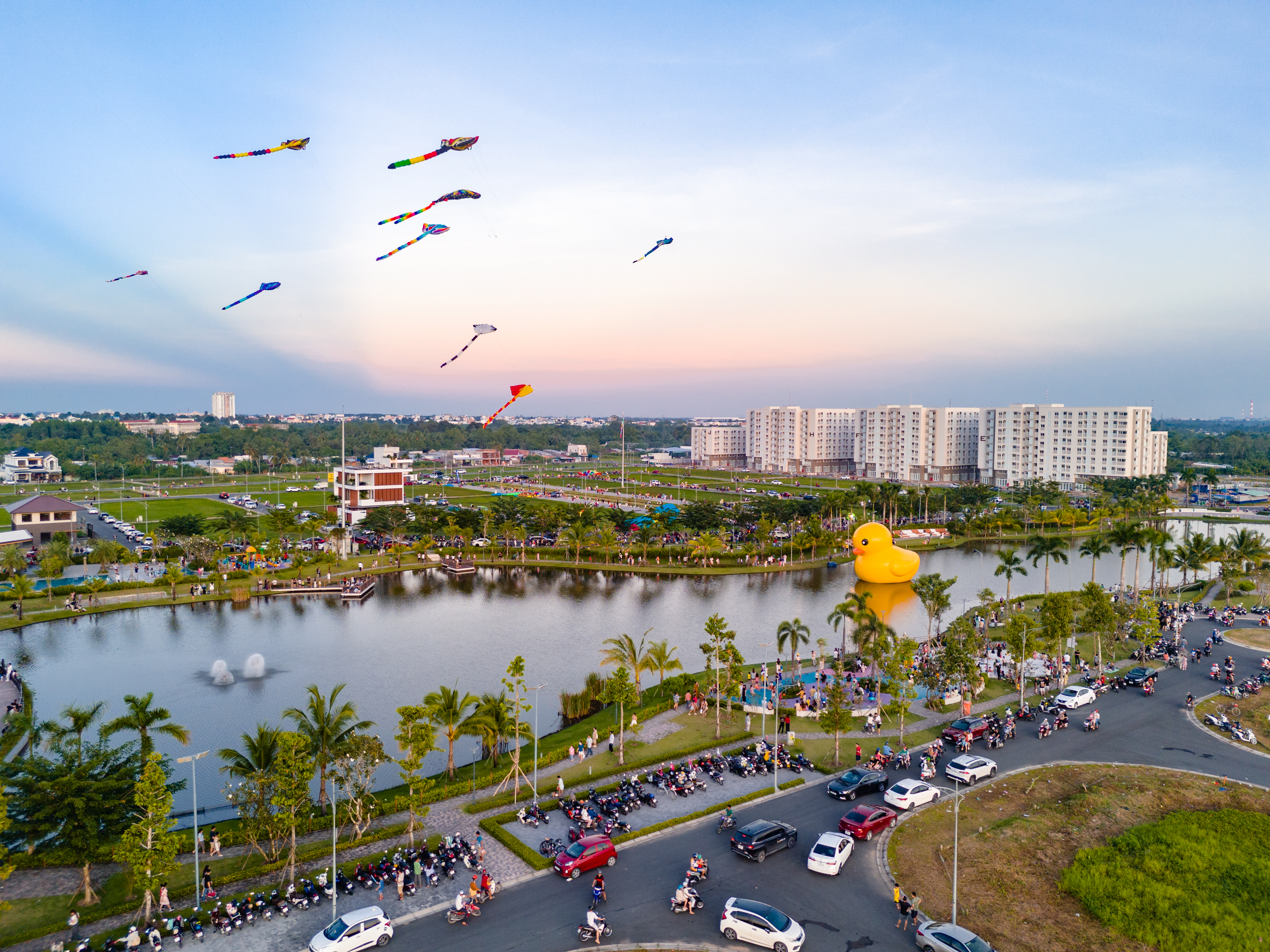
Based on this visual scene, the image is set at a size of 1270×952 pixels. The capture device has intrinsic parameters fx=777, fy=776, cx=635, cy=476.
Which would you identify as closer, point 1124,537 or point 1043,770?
point 1043,770

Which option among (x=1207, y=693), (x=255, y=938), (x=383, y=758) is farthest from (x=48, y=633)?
(x=1207, y=693)

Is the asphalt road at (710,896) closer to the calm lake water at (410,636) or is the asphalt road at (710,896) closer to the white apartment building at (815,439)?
the calm lake water at (410,636)

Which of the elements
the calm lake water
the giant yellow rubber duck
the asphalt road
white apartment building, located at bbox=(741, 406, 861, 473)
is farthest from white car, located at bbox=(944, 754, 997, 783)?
white apartment building, located at bbox=(741, 406, 861, 473)

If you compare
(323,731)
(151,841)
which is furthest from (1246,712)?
(151,841)

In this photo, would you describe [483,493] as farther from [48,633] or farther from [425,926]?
[425,926]

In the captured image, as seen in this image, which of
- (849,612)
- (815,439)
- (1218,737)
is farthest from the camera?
(815,439)

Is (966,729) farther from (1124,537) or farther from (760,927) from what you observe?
(1124,537)

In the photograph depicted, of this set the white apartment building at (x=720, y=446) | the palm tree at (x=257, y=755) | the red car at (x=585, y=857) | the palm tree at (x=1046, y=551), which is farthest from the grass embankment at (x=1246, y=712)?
the white apartment building at (x=720, y=446)
